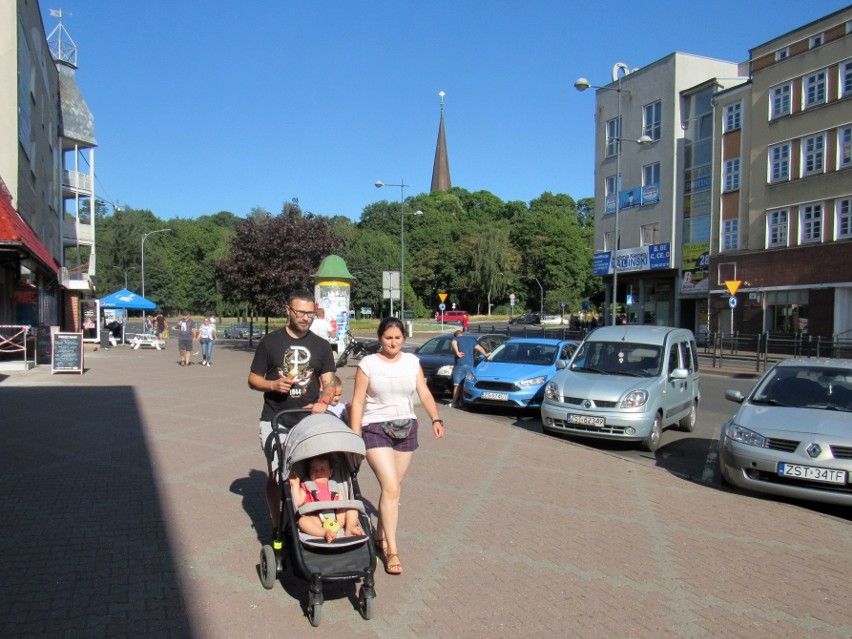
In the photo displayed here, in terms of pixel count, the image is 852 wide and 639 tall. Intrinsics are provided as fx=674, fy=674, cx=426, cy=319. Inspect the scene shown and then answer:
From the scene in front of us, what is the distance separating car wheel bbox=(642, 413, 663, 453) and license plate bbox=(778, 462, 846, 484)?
9.17 feet

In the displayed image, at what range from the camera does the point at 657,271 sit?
40406 millimetres

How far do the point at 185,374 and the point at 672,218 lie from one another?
30239 mm

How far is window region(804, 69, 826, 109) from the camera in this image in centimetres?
3008

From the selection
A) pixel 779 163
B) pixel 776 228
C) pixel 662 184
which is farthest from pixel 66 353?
pixel 662 184

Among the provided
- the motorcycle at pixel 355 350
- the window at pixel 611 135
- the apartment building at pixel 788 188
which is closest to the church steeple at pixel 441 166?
the window at pixel 611 135

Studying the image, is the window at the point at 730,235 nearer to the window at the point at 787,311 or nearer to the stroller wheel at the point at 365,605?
the window at the point at 787,311

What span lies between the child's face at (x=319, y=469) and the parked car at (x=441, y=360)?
369 inches

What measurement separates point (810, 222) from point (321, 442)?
32819 mm

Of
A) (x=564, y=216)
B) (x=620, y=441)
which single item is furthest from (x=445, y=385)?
(x=564, y=216)

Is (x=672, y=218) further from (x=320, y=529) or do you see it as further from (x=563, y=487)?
(x=320, y=529)

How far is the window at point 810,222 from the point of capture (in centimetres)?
3038

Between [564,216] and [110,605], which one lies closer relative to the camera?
[110,605]

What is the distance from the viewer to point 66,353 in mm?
17266

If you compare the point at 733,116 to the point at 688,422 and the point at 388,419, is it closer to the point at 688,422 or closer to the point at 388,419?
the point at 688,422
